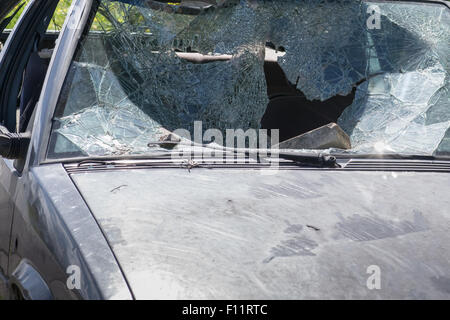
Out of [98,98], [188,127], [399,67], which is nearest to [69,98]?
[98,98]

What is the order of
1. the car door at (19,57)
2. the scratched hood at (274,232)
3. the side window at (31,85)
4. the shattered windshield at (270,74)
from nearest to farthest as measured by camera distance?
the scratched hood at (274,232) < the shattered windshield at (270,74) < the side window at (31,85) < the car door at (19,57)

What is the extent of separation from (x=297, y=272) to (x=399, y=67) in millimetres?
1829

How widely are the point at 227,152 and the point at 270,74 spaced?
3.19 feet

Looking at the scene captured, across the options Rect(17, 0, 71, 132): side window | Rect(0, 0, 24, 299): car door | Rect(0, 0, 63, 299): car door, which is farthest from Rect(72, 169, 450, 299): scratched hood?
Rect(0, 0, 63, 299): car door

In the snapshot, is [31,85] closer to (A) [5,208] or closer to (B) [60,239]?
(A) [5,208]

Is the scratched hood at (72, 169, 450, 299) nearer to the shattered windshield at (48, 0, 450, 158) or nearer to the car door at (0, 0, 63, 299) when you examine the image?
the shattered windshield at (48, 0, 450, 158)

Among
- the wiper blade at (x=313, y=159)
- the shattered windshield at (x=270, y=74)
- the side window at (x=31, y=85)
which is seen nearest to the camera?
the wiper blade at (x=313, y=159)

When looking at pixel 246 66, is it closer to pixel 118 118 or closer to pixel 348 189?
pixel 118 118

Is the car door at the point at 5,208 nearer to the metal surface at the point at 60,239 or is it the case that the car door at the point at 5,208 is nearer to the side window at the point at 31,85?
the metal surface at the point at 60,239

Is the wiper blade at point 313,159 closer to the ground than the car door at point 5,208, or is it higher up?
higher up

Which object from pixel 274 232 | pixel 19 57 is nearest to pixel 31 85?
pixel 19 57

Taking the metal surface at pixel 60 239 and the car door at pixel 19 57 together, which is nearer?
the metal surface at pixel 60 239

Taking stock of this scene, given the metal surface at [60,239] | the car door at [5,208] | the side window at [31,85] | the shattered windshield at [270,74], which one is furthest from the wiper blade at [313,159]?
the side window at [31,85]

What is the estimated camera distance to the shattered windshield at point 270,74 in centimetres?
295
